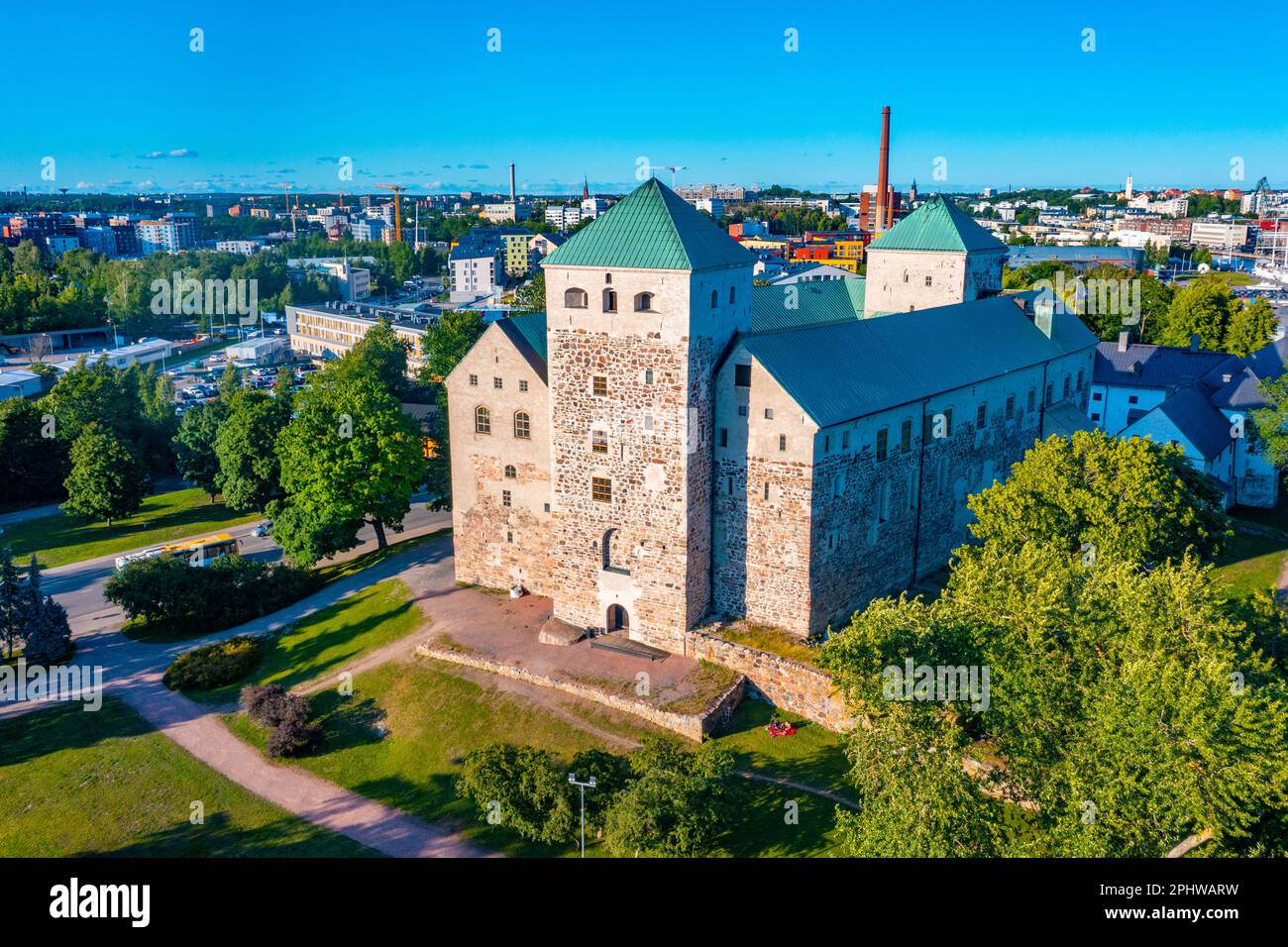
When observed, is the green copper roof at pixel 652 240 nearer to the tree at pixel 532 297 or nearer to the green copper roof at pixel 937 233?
the green copper roof at pixel 937 233

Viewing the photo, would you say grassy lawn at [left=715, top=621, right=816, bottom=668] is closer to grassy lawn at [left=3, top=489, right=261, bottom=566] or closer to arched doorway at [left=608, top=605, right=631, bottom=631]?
arched doorway at [left=608, top=605, right=631, bottom=631]

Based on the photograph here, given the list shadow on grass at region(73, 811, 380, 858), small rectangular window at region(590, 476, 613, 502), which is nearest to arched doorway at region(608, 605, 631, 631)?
small rectangular window at region(590, 476, 613, 502)

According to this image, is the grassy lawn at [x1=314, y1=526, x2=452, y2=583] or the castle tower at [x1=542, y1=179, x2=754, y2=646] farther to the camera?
the grassy lawn at [x1=314, y1=526, x2=452, y2=583]

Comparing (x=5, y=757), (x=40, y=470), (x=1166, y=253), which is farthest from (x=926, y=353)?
(x=1166, y=253)

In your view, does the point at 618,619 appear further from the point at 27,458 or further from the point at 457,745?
the point at 27,458

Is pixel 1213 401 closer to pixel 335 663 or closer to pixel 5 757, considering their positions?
pixel 335 663

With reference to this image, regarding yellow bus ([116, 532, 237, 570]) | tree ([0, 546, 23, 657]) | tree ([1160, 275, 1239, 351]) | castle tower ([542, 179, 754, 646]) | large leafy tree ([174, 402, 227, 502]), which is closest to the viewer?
castle tower ([542, 179, 754, 646])
